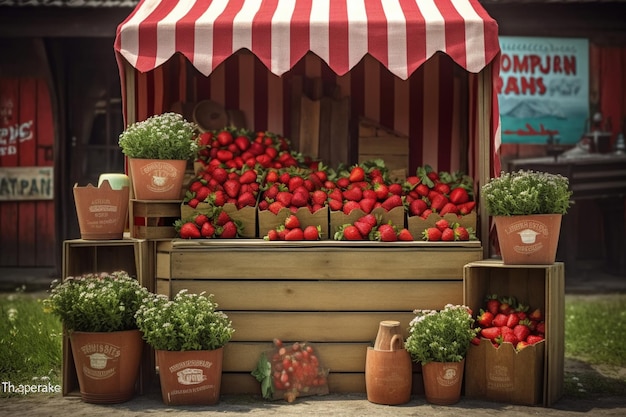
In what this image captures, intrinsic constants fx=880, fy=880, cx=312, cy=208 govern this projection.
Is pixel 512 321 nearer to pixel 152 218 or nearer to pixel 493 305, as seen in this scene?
pixel 493 305

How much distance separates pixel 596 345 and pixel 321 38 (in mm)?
3790

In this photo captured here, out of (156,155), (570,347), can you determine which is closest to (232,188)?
(156,155)

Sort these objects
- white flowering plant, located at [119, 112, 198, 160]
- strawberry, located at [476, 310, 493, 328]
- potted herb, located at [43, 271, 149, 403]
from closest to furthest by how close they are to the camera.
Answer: potted herb, located at [43, 271, 149, 403], strawberry, located at [476, 310, 493, 328], white flowering plant, located at [119, 112, 198, 160]

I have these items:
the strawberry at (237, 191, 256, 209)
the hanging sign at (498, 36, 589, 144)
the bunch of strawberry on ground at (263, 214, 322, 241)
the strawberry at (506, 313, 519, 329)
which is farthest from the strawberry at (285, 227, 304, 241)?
the hanging sign at (498, 36, 589, 144)

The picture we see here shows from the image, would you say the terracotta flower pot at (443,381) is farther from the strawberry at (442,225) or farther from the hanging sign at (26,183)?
the hanging sign at (26,183)

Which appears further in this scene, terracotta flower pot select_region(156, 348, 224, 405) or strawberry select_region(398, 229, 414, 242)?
strawberry select_region(398, 229, 414, 242)

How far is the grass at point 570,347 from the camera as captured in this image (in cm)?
639

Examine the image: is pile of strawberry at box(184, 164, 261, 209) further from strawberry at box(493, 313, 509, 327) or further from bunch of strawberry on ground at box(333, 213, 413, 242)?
strawberry at box(493, 313, 509, 327)

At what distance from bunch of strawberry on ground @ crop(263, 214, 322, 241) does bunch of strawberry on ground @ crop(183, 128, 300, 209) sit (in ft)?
1.18

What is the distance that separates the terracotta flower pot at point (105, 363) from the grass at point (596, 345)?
118 inches

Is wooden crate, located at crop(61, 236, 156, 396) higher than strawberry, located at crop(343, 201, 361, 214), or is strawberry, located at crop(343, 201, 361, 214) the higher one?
strawberry, located at crop(343, 201, 361, 214)

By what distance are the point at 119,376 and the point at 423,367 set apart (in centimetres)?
198

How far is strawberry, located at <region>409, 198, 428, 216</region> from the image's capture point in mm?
6238

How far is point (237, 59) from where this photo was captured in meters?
7.93
